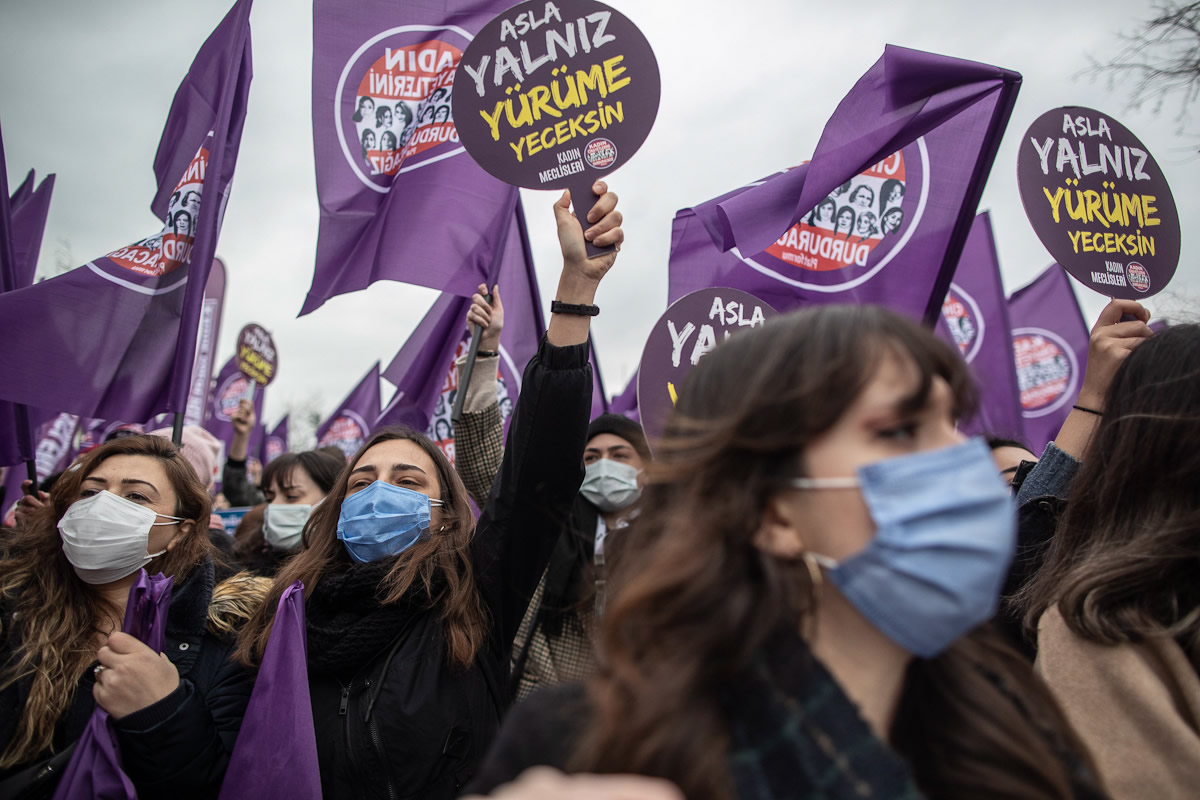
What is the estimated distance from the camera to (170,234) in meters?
4.02

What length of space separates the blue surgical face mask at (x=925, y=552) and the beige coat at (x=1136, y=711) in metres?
0.56

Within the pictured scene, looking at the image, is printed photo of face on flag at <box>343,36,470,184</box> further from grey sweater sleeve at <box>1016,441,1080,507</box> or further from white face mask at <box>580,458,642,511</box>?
grey sweater sleeve at <box>1016,441,1080,507</box>

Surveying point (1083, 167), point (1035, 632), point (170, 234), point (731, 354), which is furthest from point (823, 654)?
point (170, 234)

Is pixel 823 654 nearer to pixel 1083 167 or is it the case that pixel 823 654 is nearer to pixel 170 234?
pixel 1083 167

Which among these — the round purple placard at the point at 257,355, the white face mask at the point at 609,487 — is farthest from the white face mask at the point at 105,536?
the round purple placard at the point at 257,355

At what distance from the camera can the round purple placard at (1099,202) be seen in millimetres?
2951

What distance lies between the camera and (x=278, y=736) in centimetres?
211

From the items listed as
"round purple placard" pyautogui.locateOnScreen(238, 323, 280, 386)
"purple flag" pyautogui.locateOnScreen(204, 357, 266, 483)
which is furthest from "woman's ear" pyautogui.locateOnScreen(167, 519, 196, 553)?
"purple flag" pyautogui.locateOnScreen(204, 357, 266, 483)

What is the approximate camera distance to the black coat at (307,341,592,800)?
2.17 meters

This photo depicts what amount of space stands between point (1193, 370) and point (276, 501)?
14.8 feet

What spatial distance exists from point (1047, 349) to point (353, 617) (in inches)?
308

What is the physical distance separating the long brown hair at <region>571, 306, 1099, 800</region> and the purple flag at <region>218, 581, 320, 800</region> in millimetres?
1214

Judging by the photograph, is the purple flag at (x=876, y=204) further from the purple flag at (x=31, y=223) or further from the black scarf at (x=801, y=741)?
the purple flag at (x=31, y=223)

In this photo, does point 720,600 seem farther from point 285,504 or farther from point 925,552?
point 285,504
